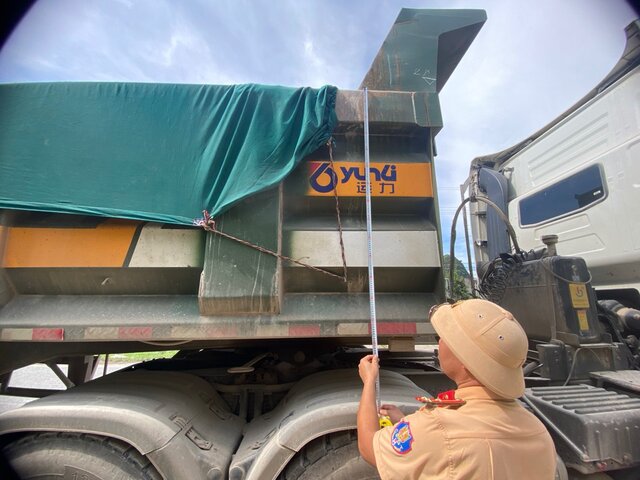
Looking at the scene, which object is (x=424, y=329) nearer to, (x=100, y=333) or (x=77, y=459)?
(x=100, y=333)

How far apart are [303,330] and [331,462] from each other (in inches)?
26.0

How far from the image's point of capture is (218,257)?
6.78 ft

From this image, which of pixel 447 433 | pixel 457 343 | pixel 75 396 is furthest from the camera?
pixel 75 396

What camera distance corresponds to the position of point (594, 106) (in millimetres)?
3139

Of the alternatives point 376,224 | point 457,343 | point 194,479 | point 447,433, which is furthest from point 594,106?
point 194,479

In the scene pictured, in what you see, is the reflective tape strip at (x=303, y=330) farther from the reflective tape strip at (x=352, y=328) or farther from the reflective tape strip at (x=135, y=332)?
the reflective tape strip at (x=135, y=332)

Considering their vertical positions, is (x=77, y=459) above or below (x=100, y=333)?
below

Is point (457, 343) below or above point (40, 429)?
above

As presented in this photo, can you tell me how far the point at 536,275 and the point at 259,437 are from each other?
2.02 meters

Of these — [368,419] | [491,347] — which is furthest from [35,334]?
[491,347]

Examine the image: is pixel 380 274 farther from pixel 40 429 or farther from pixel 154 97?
pixel 40 429

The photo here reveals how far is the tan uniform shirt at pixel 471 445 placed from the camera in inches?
43.2

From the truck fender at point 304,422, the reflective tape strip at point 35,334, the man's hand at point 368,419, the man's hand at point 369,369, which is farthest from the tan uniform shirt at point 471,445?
the reflective tape strip at point 35,334

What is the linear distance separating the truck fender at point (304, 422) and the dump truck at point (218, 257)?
0.01m
